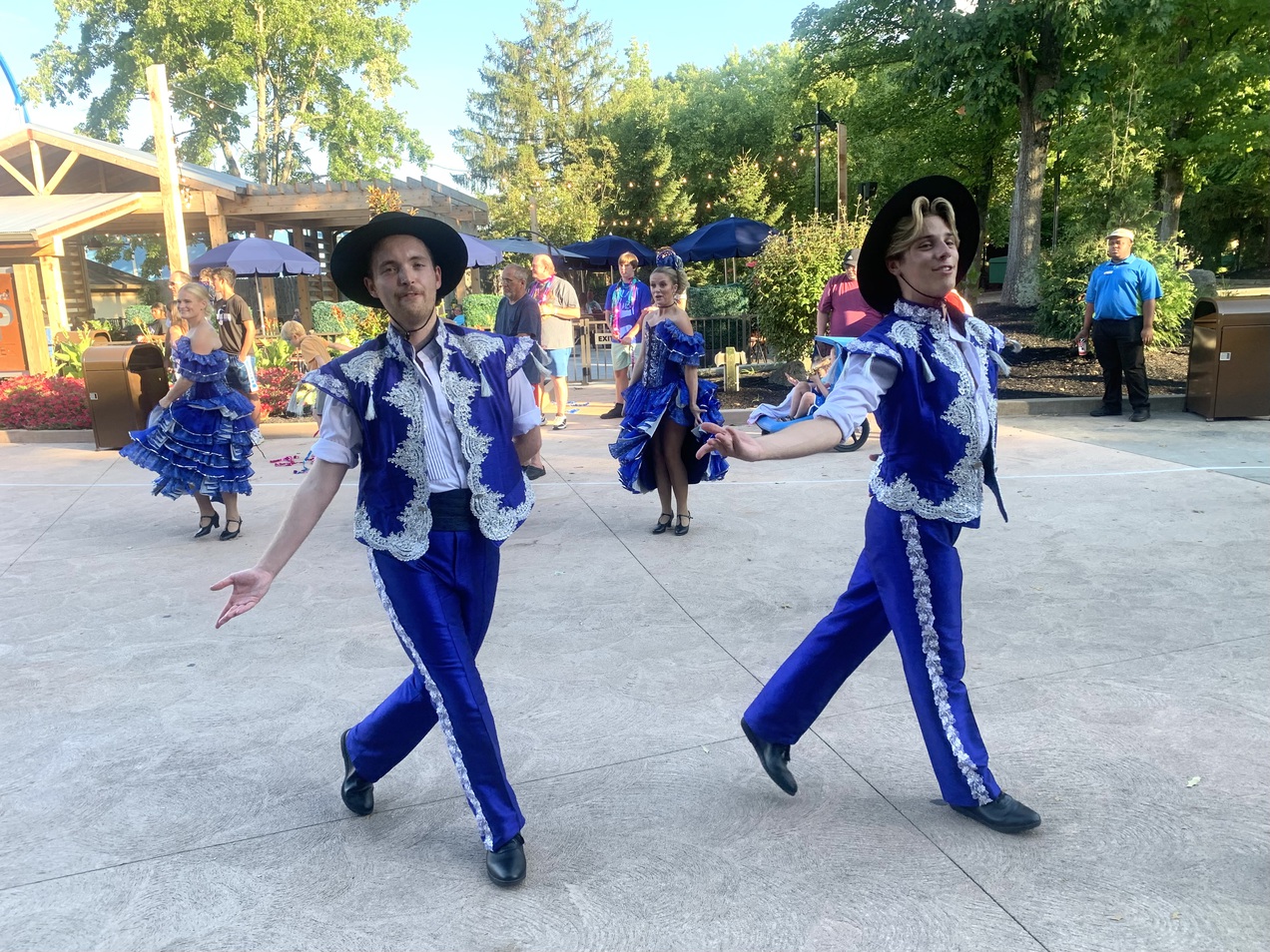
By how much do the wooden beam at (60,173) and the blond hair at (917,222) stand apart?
24067 millimetres

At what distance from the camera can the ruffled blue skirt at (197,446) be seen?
640 centimetres

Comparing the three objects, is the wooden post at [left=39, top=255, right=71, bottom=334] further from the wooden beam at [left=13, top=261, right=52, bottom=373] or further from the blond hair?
the blond hair

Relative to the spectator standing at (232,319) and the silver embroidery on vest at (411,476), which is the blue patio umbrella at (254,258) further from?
the silver embroidery on vest at (411,476)

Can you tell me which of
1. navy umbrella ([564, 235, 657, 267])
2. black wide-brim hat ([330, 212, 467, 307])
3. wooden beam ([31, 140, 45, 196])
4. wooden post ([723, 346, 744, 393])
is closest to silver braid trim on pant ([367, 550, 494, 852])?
black wide-brim hat ([330, 212, 467, 307])

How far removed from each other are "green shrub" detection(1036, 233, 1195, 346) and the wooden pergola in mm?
11571

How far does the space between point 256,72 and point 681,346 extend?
40846mm

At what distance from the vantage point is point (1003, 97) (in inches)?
682

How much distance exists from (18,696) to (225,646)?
2.78 feet

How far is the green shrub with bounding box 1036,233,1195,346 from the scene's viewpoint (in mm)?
12078

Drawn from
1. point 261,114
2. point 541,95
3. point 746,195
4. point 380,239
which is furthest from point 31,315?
point 541,95

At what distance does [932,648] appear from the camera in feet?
8.90

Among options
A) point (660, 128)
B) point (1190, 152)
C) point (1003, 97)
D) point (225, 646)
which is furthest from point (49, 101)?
point (225, 646)

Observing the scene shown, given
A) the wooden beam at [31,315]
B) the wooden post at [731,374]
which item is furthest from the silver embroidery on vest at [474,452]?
the wooden beam at [31,315]

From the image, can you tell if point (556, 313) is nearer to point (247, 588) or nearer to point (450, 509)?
point (450, 509)
